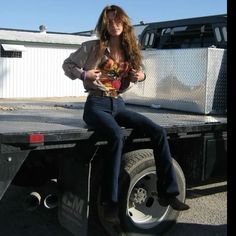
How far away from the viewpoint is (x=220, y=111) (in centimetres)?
553

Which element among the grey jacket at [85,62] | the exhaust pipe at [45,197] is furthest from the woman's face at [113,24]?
the exhaust pipe at [45,197]

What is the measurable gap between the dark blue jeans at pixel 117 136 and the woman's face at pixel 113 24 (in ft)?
1.97

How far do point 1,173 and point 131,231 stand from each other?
1365 millimetres

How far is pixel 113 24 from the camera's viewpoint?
163 inches

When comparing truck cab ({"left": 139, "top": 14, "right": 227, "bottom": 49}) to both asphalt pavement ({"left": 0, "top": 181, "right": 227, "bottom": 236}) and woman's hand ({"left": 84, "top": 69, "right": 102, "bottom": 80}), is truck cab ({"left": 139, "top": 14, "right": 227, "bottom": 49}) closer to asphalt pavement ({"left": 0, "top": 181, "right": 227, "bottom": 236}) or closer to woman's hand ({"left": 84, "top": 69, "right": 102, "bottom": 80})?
asphalt pavement ({"left": 0, "top": 181, "right": 227, "bottom": 236})

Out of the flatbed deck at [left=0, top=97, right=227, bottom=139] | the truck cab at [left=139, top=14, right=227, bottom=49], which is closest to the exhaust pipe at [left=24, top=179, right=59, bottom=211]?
the flatbed deck at [left=0, top=97, right=227, bottom=139]

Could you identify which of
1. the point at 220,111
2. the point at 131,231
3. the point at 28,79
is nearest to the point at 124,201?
the point at 131,231

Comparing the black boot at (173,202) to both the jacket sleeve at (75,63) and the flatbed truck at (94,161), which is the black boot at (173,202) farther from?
the jacket sleeve at (75,63)

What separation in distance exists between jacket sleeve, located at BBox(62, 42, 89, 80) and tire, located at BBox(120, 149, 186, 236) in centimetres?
85

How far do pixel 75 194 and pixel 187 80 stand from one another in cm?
224

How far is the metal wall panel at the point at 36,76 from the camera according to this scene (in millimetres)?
20125

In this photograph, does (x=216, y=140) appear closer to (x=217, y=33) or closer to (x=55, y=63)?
(x=217, y=33)

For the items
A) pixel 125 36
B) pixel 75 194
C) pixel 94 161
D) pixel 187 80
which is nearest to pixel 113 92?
pixel 125 36

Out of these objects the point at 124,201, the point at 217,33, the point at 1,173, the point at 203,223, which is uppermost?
the point at 217,33
